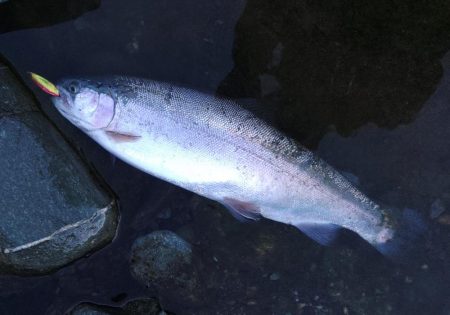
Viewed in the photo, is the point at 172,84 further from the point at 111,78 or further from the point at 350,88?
the point at 350,88

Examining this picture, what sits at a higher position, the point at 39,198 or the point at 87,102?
the point at 87,102

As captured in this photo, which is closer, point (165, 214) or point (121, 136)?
point (121, 136)

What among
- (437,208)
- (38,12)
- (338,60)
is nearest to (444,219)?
(437,208)

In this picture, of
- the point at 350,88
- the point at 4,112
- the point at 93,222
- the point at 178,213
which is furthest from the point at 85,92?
the point at 350,88

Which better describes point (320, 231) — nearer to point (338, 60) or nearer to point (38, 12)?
point (338, 60)

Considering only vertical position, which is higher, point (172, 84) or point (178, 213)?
point (172, 84)

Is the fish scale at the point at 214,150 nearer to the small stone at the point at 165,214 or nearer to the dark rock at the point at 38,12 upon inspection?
the small stone at the point at 165,214

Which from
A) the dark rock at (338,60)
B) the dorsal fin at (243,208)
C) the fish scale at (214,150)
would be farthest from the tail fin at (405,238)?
the dorsal fin at (243,208)
